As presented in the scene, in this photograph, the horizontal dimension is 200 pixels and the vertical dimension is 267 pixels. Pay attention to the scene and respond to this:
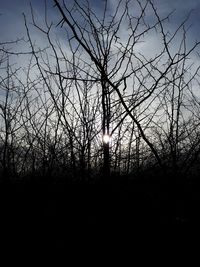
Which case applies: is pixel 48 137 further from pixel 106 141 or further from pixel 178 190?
pixel 178 190

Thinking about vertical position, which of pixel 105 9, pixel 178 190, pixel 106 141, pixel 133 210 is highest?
pixel 105 9

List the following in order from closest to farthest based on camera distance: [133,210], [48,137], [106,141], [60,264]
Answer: [60,264] → [133,210] → [106,141] → [48,137]

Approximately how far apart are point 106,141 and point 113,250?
4.95ft

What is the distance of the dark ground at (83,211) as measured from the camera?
3.00 m

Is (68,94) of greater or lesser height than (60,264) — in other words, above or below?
above

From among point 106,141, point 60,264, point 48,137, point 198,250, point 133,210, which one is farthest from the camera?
point 48,137

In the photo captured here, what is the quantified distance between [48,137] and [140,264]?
3.50 m

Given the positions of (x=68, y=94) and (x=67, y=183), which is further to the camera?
(x=68, y=94)

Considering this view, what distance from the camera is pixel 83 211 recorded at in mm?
3311

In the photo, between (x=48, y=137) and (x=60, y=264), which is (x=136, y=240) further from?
(x=48, y=137)

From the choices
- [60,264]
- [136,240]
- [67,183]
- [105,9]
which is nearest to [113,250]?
[136,240]

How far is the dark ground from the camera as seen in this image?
300 cm

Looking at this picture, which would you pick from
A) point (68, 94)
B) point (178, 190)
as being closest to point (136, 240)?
point (178, 190)

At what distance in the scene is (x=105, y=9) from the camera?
4.02 metres
